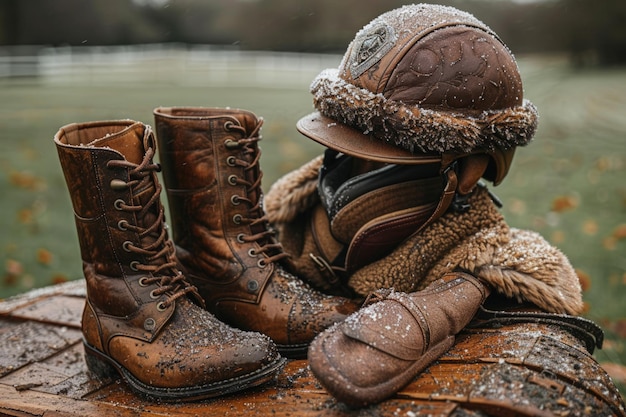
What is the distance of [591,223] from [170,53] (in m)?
16.0

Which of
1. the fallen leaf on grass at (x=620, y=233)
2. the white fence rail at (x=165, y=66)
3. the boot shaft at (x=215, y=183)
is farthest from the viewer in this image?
the white fence rail at (x=165, y=66)

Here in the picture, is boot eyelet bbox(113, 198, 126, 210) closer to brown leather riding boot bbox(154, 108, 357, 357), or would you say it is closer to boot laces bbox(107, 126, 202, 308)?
boot laces bbox(107, 126, 202, 308)

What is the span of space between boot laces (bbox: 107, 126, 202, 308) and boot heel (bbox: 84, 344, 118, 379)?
0.28m

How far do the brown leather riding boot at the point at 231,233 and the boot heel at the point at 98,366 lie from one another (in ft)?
1.17

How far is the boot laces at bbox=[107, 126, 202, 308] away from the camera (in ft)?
5.33

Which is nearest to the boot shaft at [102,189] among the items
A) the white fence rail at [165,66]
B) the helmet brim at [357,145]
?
the helmet brim at [357,145]

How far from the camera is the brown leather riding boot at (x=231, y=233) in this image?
5.88 feet

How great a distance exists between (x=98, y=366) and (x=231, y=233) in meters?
0.56

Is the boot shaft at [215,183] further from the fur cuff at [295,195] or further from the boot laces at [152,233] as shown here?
the fur cuff at [295,195]

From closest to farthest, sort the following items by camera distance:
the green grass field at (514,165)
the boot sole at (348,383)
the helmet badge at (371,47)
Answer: the boot sole at (348,383) < the helmet badge at (371,47) < the green grass field at (514,165)

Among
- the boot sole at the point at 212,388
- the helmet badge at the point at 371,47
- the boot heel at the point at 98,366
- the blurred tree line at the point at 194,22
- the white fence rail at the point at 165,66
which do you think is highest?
the helmet badge at the point at 371,47

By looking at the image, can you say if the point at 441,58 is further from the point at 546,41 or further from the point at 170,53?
the point at 170,53

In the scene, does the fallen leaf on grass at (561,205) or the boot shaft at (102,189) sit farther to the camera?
the fallen leaf on grass at (561,205)

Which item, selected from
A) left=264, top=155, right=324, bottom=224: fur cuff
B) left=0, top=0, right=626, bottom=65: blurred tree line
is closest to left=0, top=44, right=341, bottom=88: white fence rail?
left=0, top=0, right=626, bottom=65: blurred tree line
